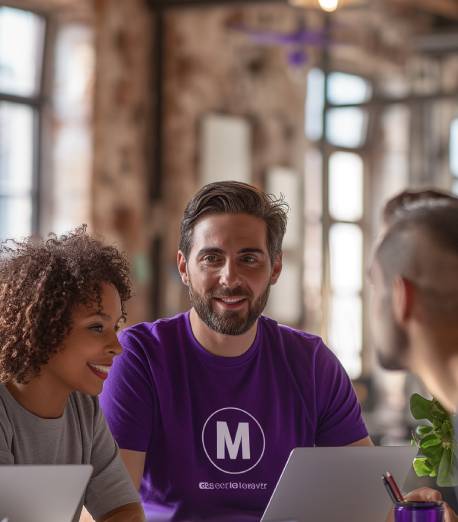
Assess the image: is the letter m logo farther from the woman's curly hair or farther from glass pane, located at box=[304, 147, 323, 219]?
glass pane, located at box=[304, 147, 323, 219]

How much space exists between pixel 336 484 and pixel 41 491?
0.56m

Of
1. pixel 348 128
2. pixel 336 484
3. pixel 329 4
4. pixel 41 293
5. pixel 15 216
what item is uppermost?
pixel 348 128

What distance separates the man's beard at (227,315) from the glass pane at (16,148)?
374 centimetres

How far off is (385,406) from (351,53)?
257cm

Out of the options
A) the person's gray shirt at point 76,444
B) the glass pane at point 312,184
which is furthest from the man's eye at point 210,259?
the glass pane at point 312,184

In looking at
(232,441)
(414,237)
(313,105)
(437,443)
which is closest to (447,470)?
(437,443)

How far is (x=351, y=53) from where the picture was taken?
25.5ft

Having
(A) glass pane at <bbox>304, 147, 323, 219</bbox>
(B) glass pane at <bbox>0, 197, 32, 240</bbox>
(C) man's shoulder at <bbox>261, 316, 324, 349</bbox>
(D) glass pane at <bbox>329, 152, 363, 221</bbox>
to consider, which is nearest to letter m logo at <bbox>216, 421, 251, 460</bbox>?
(C) man's shoulder at <bbox>261, 316, 324, 349</bbox>

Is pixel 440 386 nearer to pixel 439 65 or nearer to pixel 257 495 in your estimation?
pixel 257 495

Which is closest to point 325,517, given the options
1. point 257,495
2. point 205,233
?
point 257,495

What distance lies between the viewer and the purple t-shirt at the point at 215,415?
2.34 meters

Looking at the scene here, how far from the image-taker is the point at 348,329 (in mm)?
7914

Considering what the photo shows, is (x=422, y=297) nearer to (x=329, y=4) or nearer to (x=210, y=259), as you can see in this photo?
(x=210, y=259)

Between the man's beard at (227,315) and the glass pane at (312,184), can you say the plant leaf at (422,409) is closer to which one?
the man's beard at (227,315)
